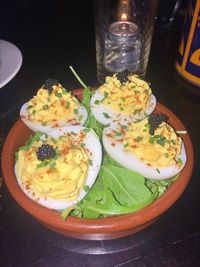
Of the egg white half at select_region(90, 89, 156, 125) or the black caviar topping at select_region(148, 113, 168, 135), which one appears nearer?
the black caviar topping at select_region(148, 113, 168, 135)

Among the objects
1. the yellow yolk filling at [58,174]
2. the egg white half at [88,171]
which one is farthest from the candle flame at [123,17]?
the yellow yolk filling at [58,174]

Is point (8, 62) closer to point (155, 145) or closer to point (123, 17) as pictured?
point (123, 17)

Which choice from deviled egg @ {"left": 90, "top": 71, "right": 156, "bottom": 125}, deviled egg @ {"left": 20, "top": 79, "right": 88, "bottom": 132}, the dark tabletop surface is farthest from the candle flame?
deviled egg @ {"left": 20, "top": 79, "right": 88, "bottom": 132}

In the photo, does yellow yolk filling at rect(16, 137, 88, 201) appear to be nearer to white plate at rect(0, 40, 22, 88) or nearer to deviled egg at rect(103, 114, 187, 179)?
deviled egg at rect(103, 114, 187, 179)

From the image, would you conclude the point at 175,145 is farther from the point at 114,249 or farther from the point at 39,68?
the point at 39,68

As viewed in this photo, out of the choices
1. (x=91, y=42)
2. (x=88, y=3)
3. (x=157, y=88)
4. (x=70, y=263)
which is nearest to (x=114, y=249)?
(x=70, y=263)

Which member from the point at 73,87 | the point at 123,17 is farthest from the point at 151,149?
the point at 123,17
